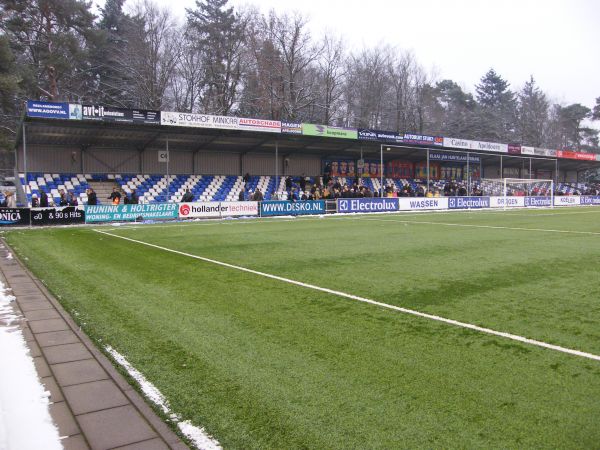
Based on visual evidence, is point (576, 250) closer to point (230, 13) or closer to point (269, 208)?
point (269, 208)

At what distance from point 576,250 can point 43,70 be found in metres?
42.8

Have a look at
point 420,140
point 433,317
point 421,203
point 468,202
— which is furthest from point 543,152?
point 433,317

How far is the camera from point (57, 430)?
2.91 meters

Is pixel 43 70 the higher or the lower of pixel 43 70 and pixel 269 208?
the higher

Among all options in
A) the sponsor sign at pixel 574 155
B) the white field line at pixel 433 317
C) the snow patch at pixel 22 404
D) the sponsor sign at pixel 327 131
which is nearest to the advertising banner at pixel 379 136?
the sponsor sign at pixel 327 131

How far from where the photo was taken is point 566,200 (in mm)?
43125

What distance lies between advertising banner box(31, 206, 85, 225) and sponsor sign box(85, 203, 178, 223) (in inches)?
13.8

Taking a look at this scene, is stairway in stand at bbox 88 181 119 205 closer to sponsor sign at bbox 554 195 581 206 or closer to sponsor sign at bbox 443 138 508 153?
sponsor sign at bbox 443 138 508 153

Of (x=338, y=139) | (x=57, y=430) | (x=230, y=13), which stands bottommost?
(x=57, y=430)

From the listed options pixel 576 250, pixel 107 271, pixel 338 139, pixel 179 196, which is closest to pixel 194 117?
pixel 179 196

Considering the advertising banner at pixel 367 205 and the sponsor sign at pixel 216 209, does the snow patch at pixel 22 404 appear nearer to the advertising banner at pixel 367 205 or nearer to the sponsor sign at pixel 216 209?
the sponsor sign at pixel 216 209

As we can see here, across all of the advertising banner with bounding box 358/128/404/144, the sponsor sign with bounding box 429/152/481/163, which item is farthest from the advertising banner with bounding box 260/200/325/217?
the sponsor sign with bounding box 429/152/481/163

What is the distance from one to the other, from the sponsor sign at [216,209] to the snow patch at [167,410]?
20607mm

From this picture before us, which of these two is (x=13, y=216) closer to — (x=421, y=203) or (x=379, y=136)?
(x=379, y=136)
